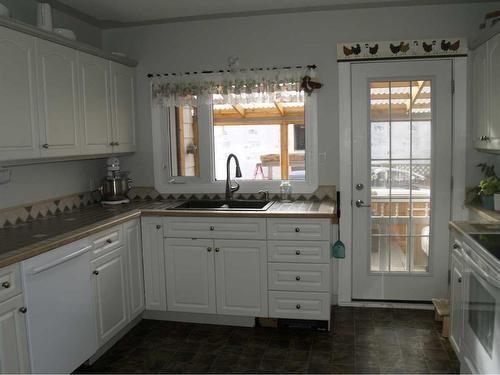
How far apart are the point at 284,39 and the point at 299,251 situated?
5.71ft

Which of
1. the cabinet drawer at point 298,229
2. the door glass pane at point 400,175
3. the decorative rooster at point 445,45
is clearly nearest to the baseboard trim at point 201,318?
the cabinet drawer at point 298,229

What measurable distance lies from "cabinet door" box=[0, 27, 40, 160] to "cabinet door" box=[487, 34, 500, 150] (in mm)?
2893

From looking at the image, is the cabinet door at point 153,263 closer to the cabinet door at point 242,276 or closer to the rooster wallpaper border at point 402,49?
the cabinet door at point 242,276

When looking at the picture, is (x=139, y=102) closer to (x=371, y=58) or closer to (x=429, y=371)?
(x=371, y=58)

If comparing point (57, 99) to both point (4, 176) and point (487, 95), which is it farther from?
point (487, 95)

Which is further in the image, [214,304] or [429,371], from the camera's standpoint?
[214,304]

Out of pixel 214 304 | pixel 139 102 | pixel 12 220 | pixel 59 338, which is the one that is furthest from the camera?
pixel 139 102

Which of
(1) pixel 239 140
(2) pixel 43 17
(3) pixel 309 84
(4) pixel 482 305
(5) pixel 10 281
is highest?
(2) pixel 43 17

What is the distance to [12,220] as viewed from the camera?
3.08 meters

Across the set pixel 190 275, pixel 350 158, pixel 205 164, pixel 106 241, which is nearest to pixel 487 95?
pixel 350 158

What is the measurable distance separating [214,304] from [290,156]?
4.51 feet

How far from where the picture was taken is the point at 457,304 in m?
2.74

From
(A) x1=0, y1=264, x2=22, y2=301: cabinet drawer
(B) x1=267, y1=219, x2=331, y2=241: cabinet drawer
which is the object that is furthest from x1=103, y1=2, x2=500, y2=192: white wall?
(A) x1=0, y1=264, x2=22, y2=301: cabinet drawer

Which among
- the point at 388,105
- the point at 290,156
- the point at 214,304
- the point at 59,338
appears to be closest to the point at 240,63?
the point at 290,156
